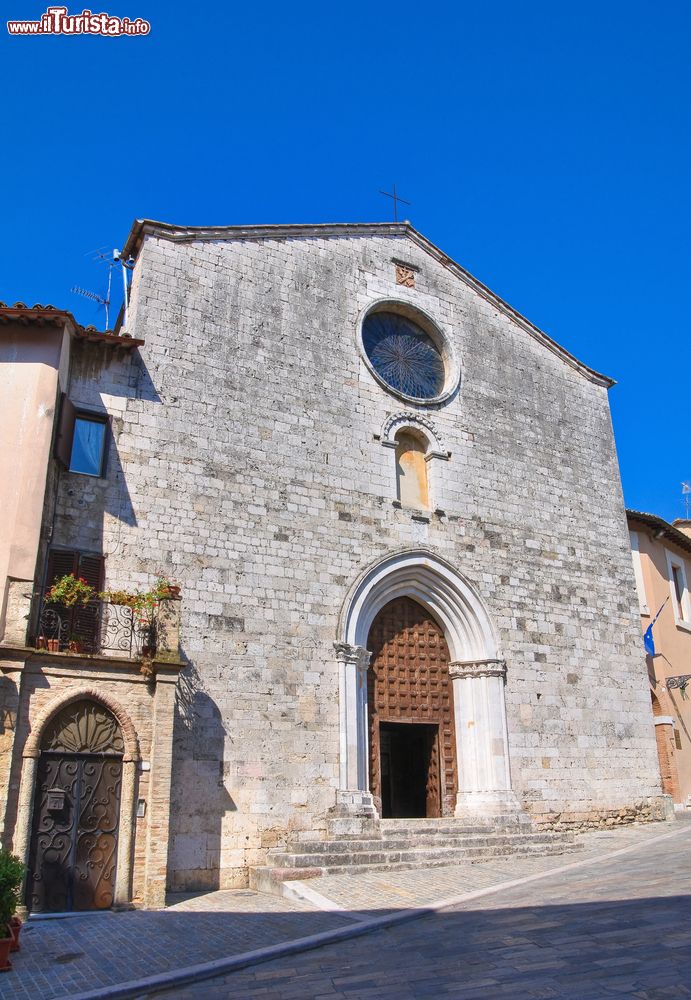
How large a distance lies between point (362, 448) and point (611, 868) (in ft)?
25.5

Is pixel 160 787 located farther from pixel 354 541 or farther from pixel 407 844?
pixel 354 541

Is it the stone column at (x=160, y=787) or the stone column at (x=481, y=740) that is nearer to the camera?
the stone column at (x=160, y=787)

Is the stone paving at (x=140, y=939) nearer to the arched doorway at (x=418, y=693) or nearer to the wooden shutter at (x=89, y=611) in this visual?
the wooden shutter at (x=89, y=611)

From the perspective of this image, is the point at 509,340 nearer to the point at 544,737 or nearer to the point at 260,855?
the point at 544,737

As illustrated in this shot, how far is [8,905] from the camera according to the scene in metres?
7.28

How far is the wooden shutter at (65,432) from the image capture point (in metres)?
11.8

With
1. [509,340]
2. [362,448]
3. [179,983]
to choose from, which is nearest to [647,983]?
[179,983]

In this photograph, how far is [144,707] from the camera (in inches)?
412

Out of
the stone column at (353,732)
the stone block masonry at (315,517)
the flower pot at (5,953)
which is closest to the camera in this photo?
the flower pot at (5,953)

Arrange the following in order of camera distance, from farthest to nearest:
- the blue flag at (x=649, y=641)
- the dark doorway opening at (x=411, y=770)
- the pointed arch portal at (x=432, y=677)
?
the blue flag at (x=649, y=641) < the dark doorway opening at (x=411, y=770) < the pointed arch portal at (x=432, y=677)

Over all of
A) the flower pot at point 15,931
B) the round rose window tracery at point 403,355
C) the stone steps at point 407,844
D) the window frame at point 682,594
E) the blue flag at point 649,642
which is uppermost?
the round rose window tracery at point 403,355

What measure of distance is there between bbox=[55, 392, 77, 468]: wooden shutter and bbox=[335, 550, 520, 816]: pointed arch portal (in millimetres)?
5019

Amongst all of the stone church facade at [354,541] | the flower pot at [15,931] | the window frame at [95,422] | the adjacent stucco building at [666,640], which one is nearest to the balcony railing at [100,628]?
the stone church facade at [354,541]

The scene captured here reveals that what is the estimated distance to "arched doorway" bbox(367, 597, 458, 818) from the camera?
14.3 metres
